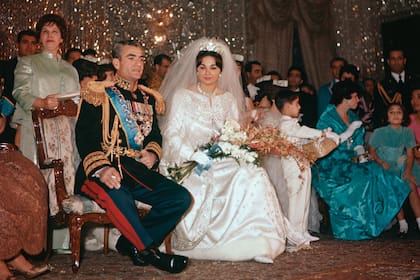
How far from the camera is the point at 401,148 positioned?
6328 millimetres

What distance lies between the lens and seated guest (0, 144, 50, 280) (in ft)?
11.7

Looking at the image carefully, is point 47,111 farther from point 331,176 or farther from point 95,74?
point 331,176

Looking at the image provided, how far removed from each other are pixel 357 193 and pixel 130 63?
8.63 feet

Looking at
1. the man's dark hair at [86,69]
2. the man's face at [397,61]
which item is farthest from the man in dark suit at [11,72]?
the man's face at [397,61]

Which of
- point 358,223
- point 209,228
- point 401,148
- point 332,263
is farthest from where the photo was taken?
point 401,148

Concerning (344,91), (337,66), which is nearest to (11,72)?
(344,91)

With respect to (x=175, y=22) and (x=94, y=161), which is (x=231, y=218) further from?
(x=175, y=22)

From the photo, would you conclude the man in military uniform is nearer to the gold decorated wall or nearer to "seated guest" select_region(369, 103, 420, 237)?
"seated guest" select_region(369, 103, 420, 237)

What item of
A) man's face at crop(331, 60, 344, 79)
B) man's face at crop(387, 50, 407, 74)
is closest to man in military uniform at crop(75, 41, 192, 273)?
man's face at crop(331, 60, 344, 79)

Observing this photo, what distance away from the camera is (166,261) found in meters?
4.09

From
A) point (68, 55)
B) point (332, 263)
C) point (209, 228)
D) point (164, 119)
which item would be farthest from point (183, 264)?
point (68, 55)

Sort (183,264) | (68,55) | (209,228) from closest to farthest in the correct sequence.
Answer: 1. (183,264)
2. (209,228)
3. (68,55)

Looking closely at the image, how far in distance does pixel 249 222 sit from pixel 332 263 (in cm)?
69

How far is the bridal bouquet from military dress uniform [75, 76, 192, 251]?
0.33 m
